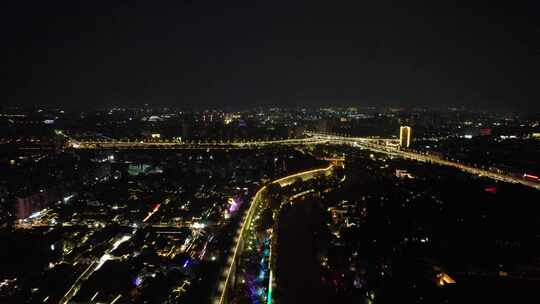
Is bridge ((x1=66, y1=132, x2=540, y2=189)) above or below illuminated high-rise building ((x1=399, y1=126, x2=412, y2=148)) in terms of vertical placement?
below

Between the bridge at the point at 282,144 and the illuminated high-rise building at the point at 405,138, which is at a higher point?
the illuminated high-rise building at the point at 405,138

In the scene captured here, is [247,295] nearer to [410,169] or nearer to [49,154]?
[410,169]

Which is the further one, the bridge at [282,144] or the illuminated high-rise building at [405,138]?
the illuminated high-rise building at [405,138]

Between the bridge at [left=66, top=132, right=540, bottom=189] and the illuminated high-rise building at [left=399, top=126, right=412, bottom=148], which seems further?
the illuminated high-rise building at [left=399, top=126, right=412, bottom=148]

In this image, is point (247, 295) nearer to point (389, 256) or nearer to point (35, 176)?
point (389, 256)

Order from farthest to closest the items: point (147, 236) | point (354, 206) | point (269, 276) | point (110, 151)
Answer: point (110, 151), point (354, 206), point (147, 236), point (269, 276)

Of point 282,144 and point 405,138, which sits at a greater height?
point 405,138

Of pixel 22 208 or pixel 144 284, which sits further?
pixel 22 208

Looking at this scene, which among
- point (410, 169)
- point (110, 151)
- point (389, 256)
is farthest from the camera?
point (110, 151)

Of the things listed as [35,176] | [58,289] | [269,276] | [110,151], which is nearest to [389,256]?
[269,276]

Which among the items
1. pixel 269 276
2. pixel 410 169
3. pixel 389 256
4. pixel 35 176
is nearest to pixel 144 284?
pixel 269 276
